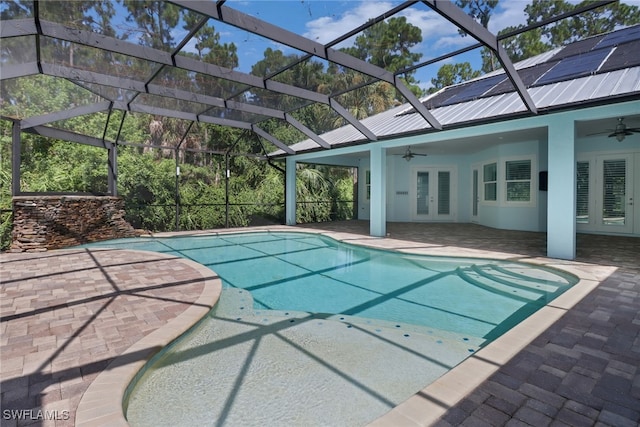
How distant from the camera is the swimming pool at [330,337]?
8.37 ft

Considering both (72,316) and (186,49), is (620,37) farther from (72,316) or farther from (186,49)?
(72,316)

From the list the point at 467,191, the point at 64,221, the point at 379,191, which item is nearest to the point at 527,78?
the point at 379,191

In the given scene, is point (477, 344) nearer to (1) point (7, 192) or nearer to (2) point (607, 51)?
(2) point (607, 51)

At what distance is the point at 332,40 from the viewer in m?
5.72

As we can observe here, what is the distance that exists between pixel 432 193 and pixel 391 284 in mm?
9886

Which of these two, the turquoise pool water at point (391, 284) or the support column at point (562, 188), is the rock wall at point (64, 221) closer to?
the turquoise pool water at point (391, 284)

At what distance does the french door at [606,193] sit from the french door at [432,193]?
4773 millimetres

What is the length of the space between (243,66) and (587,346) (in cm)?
689

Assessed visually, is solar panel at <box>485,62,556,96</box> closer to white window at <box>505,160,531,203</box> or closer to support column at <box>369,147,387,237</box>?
white window at <box>505,160,531,203</box>

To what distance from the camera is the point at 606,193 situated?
33.8 feet

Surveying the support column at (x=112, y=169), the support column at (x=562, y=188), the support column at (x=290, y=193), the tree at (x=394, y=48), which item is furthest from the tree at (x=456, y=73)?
the support column at (x=112, y=169)

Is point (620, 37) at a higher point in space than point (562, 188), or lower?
higher

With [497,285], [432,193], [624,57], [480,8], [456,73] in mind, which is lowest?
[497,285]

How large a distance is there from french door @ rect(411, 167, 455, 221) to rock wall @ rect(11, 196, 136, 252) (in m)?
11.0
